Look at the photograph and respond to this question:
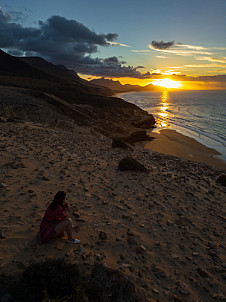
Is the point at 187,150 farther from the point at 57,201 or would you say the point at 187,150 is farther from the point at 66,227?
the point at 57,201

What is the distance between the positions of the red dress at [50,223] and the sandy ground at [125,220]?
196 millimetres

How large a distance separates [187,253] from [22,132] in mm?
13538

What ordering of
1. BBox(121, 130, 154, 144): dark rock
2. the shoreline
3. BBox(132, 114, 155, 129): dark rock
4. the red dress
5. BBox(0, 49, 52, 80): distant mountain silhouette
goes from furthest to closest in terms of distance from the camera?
BBox(0, 49, 52, 80): distant mountain silhouette → BBox(132, 114, 155, 129): dark rock → BBox(121, 130, 154, 144): dark rock → the shoreline → the red dress

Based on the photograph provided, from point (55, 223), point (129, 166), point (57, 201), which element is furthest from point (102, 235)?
point (129, 166)

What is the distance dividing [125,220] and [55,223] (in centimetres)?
Result: 256

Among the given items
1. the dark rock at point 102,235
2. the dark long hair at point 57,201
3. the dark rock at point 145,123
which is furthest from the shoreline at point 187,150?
the dark long hair at point 57,201

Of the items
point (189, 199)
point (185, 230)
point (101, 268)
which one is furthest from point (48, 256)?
point (189, 199)

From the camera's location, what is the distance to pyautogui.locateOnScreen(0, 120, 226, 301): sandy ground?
4406 mm

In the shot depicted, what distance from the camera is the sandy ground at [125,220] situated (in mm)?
4406

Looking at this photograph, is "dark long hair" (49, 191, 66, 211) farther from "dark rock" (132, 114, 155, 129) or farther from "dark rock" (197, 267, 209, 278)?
"dark rock" (132, 114, 155, 129)

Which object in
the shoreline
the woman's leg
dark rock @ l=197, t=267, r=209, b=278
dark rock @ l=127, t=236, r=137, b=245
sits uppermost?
the woman's leg

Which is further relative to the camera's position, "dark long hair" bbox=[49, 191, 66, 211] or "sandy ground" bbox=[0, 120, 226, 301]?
"dark long hair" bbox=[49, 191, 66, 211]

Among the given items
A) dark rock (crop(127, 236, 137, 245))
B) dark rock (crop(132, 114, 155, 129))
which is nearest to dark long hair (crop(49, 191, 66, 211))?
dark rock (crop(127, 236, 137, 245))

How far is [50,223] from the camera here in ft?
15.5
